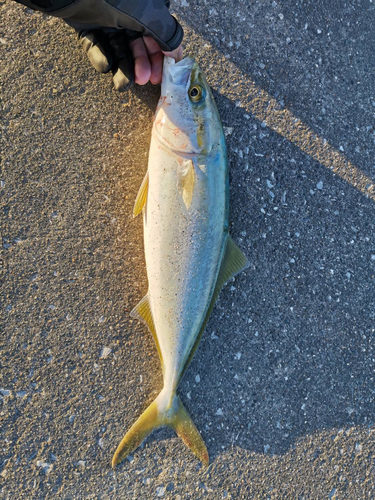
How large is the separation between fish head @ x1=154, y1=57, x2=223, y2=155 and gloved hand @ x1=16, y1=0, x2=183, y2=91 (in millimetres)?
135

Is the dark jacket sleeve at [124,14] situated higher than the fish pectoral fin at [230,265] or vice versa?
the dark jacket sleeve at [124,14]

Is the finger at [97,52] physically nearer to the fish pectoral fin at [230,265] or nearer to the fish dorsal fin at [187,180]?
the fish dorsal fin at [187,180]

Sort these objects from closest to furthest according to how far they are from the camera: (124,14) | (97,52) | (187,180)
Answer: (124,14)
(187,180)
(97,52)

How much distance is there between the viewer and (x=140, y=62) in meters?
2.28

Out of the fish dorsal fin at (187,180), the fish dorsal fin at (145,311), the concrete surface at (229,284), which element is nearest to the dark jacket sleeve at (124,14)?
the concrete surface at (229,284)

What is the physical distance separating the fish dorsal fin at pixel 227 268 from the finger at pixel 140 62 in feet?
3.84

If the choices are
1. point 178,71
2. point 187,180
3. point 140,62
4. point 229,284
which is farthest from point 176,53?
point 229,284

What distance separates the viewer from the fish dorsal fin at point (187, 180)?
84.5 inches

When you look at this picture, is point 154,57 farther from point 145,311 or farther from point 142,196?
point 145,311

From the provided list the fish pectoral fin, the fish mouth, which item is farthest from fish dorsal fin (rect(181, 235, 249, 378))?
the fish mouth

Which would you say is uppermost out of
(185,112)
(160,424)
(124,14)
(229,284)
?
(124,14)

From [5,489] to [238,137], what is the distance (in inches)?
110

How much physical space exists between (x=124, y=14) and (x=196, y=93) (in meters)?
0.56

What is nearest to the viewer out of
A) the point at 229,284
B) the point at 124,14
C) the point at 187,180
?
the point at 124,14
